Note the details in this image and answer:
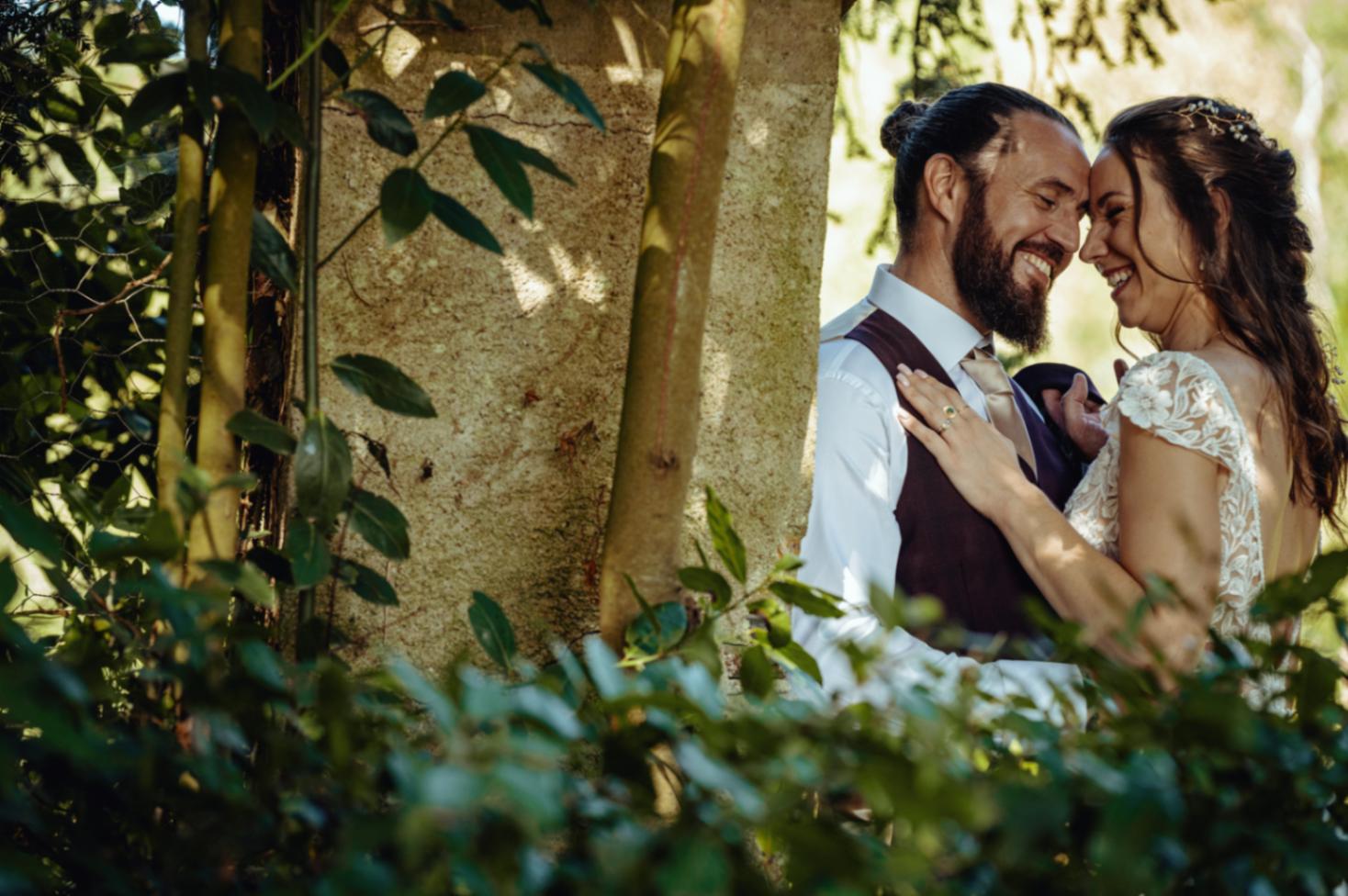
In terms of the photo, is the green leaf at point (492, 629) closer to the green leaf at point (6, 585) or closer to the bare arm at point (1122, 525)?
the green leaf at point (6, 585)

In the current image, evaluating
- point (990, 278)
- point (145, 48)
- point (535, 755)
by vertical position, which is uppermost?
point (990, 278)

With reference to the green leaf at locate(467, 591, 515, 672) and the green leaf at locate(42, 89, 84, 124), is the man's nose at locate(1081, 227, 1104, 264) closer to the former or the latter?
the green leaf at locate(467, 591, 515, 672)

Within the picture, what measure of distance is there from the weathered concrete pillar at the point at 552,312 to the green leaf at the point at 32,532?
67 cm

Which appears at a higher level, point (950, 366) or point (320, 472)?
point (950, 366)

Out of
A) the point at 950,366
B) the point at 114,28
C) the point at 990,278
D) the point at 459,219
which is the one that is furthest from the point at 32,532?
the point at 990,278

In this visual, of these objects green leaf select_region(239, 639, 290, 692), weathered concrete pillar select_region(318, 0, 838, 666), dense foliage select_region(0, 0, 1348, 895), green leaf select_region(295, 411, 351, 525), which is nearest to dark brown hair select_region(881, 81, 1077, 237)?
weathered concrete pillar select_region(318, 0, 838, 666)

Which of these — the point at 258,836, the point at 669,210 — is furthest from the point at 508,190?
the point at 258,836

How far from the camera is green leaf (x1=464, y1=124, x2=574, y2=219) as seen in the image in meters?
1.29

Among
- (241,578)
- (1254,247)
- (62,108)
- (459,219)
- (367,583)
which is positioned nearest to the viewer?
(241,578)

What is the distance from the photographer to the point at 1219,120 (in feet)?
8.75

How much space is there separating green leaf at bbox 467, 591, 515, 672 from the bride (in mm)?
1319

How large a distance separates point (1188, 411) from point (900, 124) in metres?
1.28

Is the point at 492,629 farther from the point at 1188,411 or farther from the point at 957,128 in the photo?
the point at 957,128

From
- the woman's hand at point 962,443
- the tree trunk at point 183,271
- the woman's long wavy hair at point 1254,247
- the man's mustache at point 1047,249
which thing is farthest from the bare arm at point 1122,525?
the tree trunk at point 183,271
